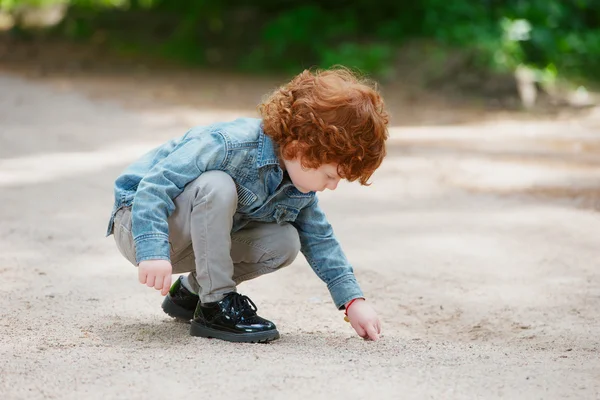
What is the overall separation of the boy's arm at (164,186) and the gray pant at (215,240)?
0.12 feet

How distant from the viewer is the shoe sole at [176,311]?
279cm

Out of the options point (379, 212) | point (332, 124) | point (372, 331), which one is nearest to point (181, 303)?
point (372, 331)

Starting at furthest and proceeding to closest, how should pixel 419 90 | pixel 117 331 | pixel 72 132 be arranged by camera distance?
pixel 419 90, pixel 72 132, pixel 117 331

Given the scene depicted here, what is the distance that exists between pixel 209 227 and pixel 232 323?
0.96 ft

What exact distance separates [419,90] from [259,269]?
649cm

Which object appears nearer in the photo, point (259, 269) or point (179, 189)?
point (179, 189)

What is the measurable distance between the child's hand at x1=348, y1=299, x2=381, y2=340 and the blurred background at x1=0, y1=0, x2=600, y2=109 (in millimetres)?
5815

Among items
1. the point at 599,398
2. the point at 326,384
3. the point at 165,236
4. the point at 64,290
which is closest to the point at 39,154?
the point at 64,290

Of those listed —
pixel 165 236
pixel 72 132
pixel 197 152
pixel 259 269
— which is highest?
pixel 197 152

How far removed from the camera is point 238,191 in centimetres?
254

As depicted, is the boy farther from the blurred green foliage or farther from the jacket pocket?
the blurred green foliage

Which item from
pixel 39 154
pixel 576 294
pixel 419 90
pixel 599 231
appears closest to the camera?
pixel 576 294

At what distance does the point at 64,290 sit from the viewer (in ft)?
9.94

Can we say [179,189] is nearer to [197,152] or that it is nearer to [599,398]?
[197,152]
